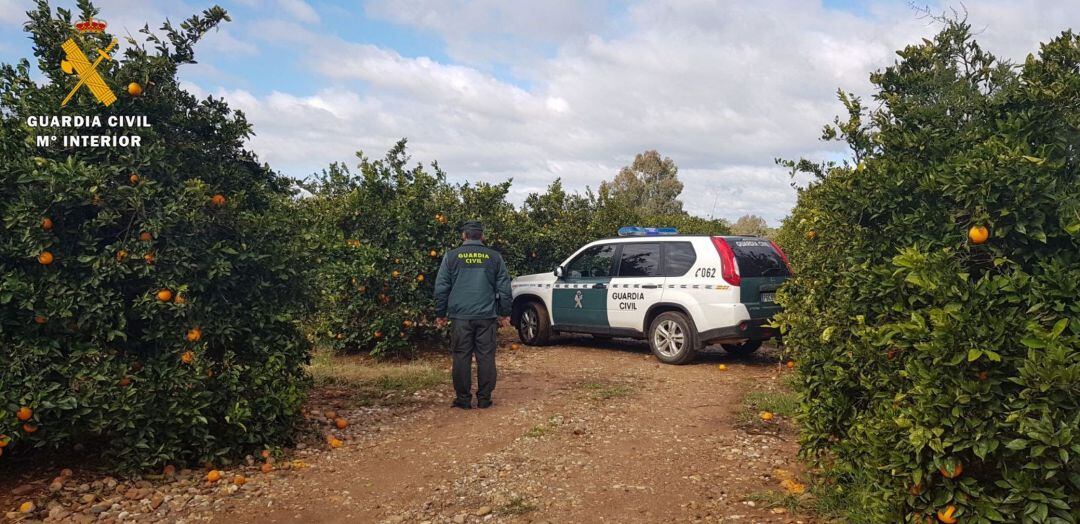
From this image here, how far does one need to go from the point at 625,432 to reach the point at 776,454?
1312 mm

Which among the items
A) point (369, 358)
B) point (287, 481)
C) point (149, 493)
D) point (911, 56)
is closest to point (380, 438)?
point (287, 481)

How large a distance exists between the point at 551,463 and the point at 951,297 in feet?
10.3

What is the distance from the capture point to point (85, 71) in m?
4.96

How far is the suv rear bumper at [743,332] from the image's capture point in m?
8.97

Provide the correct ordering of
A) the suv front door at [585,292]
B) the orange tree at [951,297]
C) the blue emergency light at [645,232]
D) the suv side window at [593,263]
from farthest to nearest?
the suv side window at [593,263], the suv front door at [585,292], the blue emergency light at [645,232], the orange tree at [951,297]

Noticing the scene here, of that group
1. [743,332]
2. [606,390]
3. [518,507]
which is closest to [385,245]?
[606,390]

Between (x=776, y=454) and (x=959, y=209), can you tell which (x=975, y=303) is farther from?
(x=776, y=454)

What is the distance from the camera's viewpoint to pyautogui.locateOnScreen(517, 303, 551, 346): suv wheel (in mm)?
11398

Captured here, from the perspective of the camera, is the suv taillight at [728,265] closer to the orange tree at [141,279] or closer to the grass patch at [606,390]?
the grass patch at [606,390]

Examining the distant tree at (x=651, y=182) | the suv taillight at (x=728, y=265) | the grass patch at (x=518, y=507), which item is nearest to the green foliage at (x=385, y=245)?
the suv taillight at (x=728, y=265)

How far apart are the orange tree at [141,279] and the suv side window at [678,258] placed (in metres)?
5.46

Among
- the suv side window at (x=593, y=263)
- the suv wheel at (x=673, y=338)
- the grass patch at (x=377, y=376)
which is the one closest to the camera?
the grass patch at (x=377, y=376)

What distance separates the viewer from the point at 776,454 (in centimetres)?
553

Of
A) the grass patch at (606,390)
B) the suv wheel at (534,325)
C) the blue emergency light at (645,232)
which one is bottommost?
the grass patch at (606,390)
